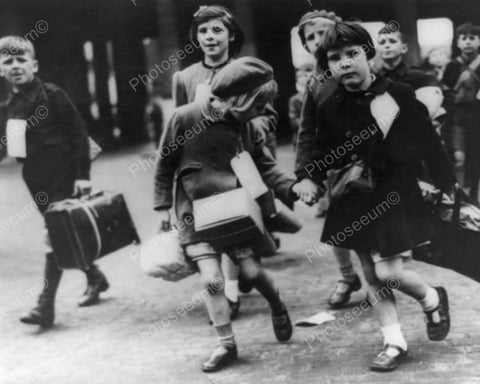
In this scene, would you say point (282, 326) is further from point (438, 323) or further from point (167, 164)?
point (167, 164)

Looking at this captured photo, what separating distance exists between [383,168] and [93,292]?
2274mm

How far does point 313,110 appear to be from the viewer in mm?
3590

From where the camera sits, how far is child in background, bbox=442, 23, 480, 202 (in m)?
4.35

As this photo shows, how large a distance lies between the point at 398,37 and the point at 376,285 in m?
1.59

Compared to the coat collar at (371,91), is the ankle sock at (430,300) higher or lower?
lower

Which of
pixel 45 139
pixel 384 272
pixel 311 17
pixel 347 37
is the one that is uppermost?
pixel 311 17

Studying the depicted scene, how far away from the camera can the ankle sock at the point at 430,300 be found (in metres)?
3.36

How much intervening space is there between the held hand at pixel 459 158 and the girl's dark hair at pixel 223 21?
5.47ft

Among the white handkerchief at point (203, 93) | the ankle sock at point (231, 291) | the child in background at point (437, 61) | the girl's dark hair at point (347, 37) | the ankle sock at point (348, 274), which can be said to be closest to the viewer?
the girl's dark hair at point (347, 37)

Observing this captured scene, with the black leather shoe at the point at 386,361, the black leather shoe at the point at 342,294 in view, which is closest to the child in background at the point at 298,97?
the black leather shoe at the point at 342,294

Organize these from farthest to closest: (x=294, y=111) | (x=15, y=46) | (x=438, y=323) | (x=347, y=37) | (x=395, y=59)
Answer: (x=294, y=111) → (x=15, y=46) → (x=395, y=59) → (x=438, y=323) → (x=347, y=37)

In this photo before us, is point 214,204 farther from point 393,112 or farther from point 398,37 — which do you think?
point 398,37

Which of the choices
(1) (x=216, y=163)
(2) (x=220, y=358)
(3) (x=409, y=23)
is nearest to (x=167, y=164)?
(1) (x=216, y=163)

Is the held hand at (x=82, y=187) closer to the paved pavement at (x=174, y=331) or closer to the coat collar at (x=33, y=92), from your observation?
the paved pavement at (x=174, y=331)
